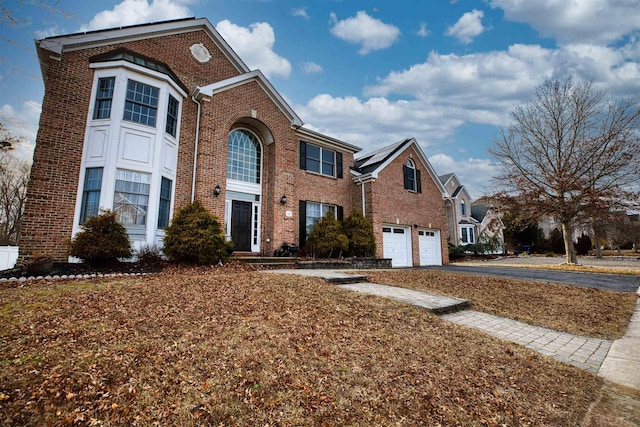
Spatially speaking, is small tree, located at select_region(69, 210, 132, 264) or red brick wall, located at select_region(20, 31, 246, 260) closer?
small tree, located at select_region(69, 210, 132, 264)

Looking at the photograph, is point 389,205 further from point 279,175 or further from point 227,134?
point 227,134

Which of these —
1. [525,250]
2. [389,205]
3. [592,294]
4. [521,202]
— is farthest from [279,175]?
[525,250]

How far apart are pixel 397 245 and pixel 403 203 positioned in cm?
249

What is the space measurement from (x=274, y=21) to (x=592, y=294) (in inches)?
500

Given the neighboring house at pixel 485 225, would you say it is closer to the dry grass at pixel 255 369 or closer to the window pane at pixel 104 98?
the dry grass at pixel 255 369

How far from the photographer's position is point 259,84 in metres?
12.5

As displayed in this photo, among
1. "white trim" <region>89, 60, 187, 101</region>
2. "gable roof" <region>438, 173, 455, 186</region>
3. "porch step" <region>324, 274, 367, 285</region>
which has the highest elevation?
"gable roof" <region>438, 173, 455, 186</region>

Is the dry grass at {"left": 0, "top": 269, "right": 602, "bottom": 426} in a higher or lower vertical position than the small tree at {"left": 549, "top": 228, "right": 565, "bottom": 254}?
lower

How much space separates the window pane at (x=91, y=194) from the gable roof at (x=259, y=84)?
4.55 m

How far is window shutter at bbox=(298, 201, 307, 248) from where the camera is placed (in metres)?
13.1

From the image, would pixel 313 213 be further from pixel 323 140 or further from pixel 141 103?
pixel 141 103

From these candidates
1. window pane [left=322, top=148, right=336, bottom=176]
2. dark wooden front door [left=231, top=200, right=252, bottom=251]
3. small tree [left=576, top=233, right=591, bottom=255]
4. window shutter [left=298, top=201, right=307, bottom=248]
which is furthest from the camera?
small tree [left=576, top=233, right=591, bottom=255]

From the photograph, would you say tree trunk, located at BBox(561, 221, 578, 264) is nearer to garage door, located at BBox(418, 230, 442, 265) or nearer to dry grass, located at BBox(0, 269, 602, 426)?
garage door, located at BBox(418, 230, 442, 265)

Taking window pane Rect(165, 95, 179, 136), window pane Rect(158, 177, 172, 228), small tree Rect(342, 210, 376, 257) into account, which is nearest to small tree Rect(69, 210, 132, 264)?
window pane Rect(158, 177, 172, 228)
